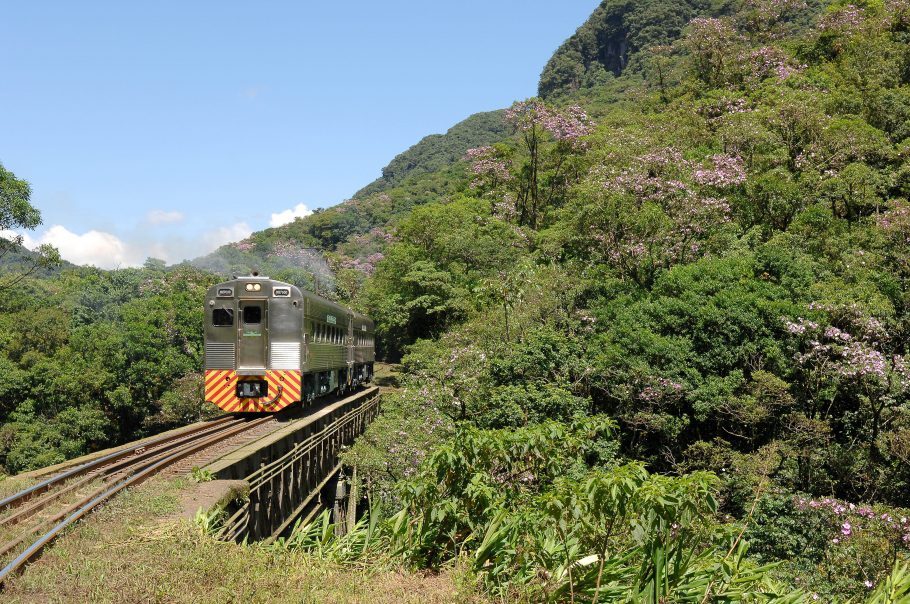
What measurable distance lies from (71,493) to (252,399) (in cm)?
754

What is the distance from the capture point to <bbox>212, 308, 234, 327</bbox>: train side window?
15531 mm

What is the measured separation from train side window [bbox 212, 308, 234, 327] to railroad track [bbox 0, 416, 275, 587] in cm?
347

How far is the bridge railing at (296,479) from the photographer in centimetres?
1030

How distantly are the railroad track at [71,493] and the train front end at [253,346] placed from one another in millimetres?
2854

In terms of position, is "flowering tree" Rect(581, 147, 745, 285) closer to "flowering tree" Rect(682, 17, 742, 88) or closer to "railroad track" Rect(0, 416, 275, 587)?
"railroad track" Rect(0, 416, 275, 587)

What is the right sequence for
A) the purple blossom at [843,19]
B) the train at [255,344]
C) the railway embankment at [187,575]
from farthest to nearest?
the purple blossom at [843,19], the train at [255,344], the railway embankment at [187,575]

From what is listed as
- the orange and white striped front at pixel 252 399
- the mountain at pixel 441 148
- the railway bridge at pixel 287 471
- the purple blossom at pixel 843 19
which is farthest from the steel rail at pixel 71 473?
the mountain at pixel 441 148

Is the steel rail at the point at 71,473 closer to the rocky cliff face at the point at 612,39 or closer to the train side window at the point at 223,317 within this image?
the train side window at the point at 223,317

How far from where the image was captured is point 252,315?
616 inches

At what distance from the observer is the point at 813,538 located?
11.4 metres

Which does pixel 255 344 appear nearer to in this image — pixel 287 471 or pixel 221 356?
pixel 221 356

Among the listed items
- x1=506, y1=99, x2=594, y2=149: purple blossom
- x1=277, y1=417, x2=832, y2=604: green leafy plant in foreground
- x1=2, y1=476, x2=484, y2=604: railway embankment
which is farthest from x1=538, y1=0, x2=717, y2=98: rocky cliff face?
x1=2, y1=476, x2=484, y2=604: railway embankment

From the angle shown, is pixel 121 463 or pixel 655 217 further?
pixel 655 217

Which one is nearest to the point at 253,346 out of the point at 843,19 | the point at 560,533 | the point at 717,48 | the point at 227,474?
the point at 227,474
